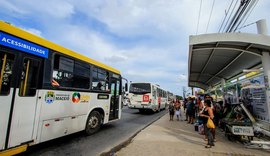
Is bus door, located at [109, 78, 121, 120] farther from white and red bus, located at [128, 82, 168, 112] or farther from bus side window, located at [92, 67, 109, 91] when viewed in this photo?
white and red bus, located at [128, 82, 168, 112]

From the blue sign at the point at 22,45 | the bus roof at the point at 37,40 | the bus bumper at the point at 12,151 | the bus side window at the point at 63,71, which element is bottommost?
the bus bumper at the point at 12,151

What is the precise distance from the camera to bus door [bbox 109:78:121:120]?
8.00 m

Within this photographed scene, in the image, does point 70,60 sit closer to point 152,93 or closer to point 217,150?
point 217,150

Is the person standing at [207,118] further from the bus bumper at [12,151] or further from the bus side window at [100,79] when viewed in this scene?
the bus bumper at [12,151]

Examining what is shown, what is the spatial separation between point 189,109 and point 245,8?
6.55m

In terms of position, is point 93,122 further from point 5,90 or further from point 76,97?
point 5,90

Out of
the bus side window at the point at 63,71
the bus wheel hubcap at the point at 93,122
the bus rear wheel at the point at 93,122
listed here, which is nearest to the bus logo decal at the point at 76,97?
the bus side window at the point at 63,71

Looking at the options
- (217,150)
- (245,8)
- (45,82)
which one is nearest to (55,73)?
(45,82)

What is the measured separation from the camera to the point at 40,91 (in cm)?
433

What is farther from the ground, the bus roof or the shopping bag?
the bus roof

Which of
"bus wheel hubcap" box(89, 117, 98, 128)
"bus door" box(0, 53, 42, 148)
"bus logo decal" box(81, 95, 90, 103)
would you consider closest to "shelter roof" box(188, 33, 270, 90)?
"bus logo decal" box(81, 95, 90, 103)

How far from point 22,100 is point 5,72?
2.44 feet

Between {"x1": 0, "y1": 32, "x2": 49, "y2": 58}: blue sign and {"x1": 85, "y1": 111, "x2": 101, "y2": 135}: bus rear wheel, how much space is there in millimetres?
3050

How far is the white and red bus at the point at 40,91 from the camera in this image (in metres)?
3.60
